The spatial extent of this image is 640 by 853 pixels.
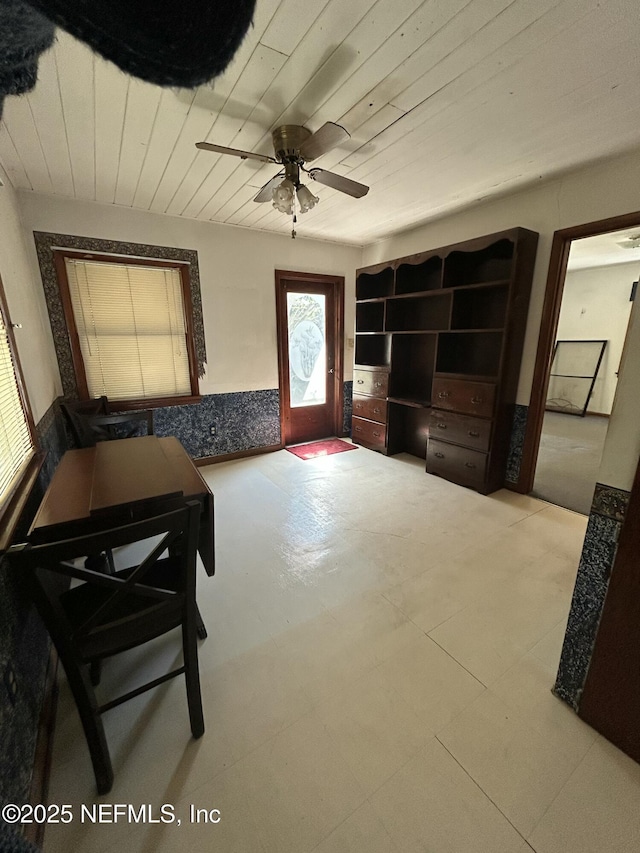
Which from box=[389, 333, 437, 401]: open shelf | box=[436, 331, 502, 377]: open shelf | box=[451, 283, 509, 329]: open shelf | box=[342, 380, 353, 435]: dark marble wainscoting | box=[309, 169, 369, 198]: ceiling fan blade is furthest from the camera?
box=[342, 380, 353, 435]: dark marble wainscoting

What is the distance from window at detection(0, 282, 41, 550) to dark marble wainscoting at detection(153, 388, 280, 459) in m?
1.70

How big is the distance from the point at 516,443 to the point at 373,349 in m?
2.06

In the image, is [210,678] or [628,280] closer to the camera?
[210,678]

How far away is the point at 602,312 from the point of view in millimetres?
5766

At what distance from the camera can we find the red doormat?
4.16 metres

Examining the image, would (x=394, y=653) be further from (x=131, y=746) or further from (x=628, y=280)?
(x=628, y=280)

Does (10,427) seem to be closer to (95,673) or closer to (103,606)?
(103,606)

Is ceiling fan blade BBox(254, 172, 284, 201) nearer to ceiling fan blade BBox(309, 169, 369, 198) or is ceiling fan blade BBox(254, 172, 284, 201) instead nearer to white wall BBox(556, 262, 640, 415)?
ceiling fan blade BBox(309, 169, 369, 198)

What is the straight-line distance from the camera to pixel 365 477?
11.4 feet

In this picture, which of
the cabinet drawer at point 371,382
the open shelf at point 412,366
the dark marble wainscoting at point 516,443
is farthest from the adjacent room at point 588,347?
the cabinet drawer at point 371,382

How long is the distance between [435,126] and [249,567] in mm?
2744

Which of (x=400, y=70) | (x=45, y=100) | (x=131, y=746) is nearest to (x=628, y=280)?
(x=400, y=70)

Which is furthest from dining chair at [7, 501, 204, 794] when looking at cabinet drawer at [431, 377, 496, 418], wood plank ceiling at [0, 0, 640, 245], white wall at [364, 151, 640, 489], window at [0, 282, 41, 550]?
white wall at [364, 151, 640, 489]

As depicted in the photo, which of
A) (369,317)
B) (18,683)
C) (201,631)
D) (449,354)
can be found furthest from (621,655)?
(369,317)
